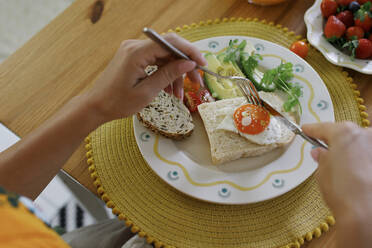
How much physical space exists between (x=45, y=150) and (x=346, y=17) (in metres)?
1.83

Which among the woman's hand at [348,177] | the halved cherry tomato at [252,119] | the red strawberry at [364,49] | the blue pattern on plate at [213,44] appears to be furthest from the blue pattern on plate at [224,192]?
the red strawberry at [364,49]

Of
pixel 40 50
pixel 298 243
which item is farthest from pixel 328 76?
pixel 40 50

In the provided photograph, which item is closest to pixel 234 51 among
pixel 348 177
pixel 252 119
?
pixel 252 119

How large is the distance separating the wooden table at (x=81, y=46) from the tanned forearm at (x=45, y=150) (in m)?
0.37

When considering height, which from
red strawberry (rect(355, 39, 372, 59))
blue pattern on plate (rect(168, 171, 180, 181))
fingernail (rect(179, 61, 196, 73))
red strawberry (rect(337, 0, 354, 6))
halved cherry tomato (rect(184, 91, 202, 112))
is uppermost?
fingernail (rect(179, 61, 196, 73))

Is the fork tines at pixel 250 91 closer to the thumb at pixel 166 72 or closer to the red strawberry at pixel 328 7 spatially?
the thumb at pixel 166 72

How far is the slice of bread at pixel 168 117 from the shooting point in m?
1.73

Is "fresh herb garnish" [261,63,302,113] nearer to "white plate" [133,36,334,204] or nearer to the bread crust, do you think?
"white plate" [133,36,334,204]

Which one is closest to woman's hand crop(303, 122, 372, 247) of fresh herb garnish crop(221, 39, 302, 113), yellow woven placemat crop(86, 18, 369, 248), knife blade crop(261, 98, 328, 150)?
knife blade crop(261, 98, 328, 150)

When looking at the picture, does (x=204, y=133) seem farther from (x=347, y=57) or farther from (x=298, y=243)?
(x=347, y=57)

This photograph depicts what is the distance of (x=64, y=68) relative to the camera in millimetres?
2090

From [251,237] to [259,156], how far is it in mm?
416

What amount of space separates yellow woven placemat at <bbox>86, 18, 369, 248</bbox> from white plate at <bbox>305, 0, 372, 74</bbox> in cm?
21

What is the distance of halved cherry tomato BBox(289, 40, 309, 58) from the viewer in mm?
2002
